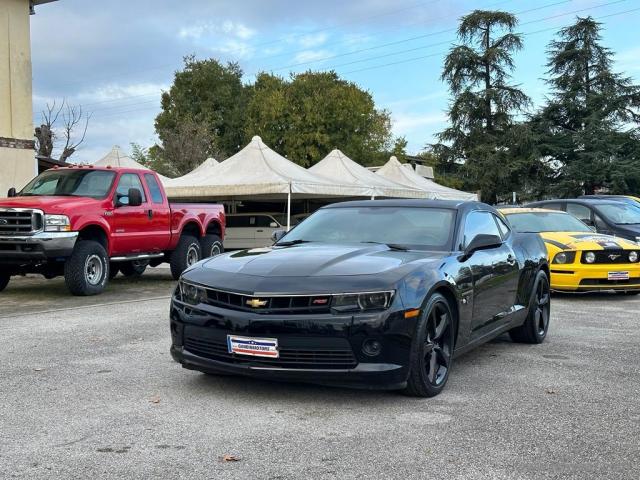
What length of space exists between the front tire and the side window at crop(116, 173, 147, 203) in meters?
7.80

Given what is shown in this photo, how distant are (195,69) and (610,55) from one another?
32.2 meters

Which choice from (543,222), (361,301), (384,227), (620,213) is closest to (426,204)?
(384,227)

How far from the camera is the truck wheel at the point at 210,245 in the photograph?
13812 mm

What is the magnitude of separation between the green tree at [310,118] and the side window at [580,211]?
33884 mm

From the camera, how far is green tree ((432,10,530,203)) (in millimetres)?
43438

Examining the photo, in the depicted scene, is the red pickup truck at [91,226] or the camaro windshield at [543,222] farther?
the camaro windshield at [543,222]

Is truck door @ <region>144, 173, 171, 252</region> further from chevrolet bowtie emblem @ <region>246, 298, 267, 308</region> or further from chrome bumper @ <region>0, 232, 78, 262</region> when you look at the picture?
chevrolet bowtie emblem @ <region>246, 298, 267, 308</region>

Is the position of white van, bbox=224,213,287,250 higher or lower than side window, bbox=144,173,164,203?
lower

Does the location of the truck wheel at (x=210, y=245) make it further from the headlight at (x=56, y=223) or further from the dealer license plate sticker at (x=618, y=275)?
the dealer license plate sticker at (x=618, y=275)

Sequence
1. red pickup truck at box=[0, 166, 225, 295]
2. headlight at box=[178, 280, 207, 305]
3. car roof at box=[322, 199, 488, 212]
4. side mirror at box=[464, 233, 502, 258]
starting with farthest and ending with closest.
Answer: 1. red pickup truck at box=[0, 166, 225, 295]
2. car roof at box=[322, 199, 488, 212]
3. side mirror at box=[464, 233, 502, 258]
4. headlight at box=[178, 280, 207, 305]

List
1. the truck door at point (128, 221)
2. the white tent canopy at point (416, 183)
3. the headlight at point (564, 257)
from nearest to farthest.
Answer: the headlight at point (564, 257) → the truck door at point (128, 221) → the white tent canopy at point (416, 183)

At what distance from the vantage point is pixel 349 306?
430cm

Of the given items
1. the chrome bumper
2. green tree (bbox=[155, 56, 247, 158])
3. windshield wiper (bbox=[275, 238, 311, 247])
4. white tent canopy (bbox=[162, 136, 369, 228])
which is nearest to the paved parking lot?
windshield wiper (bbox=[275, 238, 311, 247])

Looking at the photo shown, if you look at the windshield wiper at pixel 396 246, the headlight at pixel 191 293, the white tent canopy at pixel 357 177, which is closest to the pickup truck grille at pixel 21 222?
the headlight at pixel 191 293
